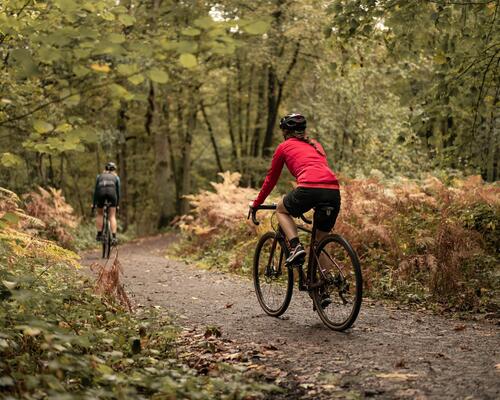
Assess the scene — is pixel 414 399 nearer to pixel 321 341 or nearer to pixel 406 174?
pixel 321 341

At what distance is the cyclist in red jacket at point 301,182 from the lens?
571 centimetres

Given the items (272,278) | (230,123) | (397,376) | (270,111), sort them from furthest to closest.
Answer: (230,123) < (270,111) < (272,278) < (397,376)

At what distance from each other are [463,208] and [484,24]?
3.02m

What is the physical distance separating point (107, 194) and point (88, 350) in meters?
9.43

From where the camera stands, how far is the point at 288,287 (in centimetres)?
634

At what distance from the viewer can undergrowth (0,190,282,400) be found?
3371 mm

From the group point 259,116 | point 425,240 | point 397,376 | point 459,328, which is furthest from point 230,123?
point 397,376

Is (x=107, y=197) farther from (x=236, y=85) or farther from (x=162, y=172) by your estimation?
(x=236, y=85)

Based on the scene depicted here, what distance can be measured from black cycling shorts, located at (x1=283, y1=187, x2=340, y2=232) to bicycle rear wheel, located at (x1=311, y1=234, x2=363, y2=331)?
0.22m

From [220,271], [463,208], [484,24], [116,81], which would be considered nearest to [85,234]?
[220,271]

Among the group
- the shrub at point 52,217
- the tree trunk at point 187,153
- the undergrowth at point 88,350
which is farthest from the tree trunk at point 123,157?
the undergrowth at point 88,350

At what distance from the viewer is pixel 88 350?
4.45m

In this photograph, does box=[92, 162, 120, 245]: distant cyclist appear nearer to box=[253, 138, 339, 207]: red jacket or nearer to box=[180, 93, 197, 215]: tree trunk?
box=[253, 138, 339, 207]: red jacket

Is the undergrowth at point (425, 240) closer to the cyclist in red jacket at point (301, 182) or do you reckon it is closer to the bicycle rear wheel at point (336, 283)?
the cyclist in red jacket at point (301, 182)
